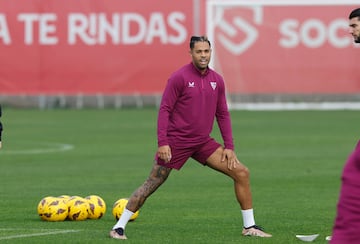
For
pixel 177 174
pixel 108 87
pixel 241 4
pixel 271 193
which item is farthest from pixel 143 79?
pixel 271 193

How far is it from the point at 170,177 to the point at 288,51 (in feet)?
67.6

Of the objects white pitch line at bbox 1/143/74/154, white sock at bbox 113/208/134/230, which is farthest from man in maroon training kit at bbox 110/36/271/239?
white pitch line at bbox 1/143/74/154

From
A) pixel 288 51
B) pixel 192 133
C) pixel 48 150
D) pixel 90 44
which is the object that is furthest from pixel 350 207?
pixel 90 44

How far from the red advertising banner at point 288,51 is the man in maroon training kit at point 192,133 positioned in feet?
91.1

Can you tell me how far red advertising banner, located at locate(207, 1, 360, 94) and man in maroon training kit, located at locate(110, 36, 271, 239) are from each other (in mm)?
27778

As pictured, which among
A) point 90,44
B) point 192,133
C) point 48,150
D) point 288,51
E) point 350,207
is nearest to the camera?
point 350,207

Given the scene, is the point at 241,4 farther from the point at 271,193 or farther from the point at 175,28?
the point at 271,193

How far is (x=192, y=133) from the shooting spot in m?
13.4

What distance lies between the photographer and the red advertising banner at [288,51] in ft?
135

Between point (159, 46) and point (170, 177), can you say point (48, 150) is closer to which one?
point (170, 177)

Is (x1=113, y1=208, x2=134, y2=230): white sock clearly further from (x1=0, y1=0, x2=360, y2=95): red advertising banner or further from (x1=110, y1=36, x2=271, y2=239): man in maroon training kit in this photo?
(x1=0, y1=0, x2=360, y2=95): red advertising banner

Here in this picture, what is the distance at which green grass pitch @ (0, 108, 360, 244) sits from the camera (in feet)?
46.8

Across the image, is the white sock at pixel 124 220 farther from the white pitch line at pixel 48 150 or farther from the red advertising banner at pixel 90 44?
the red advertising banner at pixel 90 44

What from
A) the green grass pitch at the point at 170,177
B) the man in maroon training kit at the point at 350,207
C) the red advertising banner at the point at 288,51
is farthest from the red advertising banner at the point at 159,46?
the man in maroon training kit at the point at 350,207
